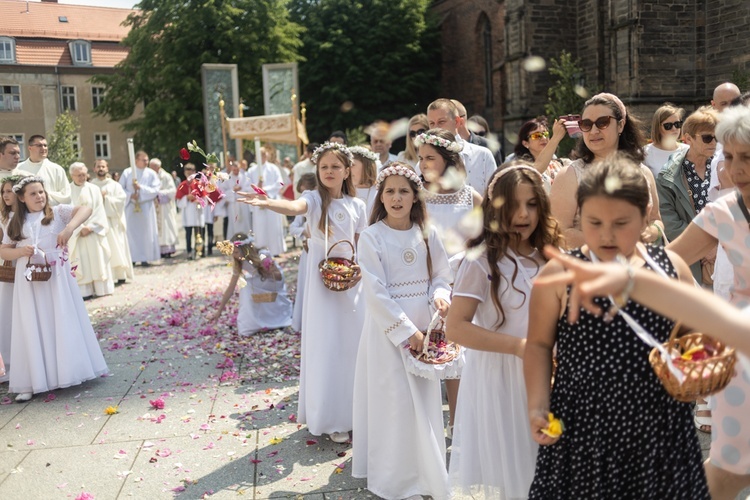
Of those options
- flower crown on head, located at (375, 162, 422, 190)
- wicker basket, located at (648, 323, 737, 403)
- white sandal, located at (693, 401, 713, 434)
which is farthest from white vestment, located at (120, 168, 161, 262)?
wicker basket, located at (648, 323, 737, 403)

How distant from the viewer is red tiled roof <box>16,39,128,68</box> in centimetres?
1922

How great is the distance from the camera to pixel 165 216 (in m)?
17.7

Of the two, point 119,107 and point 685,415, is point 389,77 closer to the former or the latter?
point 119,107

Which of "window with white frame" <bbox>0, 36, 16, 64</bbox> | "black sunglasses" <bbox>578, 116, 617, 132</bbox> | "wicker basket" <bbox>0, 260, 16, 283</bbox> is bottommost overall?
"wicker basket" <bbox>0, 260, 16, 283</bbox>

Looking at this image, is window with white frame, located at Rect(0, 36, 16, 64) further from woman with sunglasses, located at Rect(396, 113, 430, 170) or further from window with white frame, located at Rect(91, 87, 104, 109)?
window with white frame, located at Rect(91, 87, 104, 109)

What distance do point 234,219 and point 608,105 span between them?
13599 millimetres

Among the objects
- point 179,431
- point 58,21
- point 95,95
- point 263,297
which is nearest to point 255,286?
point 263,297

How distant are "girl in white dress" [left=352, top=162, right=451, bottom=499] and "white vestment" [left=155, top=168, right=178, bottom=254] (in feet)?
46.0

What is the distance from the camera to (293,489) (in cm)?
464

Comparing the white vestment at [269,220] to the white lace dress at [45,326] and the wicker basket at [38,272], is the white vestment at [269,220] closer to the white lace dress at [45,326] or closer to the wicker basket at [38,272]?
the white lace dress at [45,326]

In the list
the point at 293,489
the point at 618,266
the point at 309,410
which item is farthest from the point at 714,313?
the point at 309,410

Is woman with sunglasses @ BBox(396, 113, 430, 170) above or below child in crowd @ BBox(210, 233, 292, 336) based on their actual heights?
above

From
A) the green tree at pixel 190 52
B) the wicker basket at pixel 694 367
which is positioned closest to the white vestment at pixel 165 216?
the wicker basket at pixel 694 367

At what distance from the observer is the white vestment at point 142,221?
16.7 m
